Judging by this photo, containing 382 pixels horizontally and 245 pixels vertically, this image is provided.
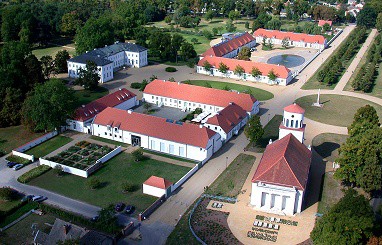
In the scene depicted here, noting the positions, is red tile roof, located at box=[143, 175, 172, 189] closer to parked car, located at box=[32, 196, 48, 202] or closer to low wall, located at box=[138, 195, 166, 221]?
low wall, located at box=[138, 195, 166, 221]

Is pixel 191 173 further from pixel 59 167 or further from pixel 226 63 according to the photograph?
pixel 226 63

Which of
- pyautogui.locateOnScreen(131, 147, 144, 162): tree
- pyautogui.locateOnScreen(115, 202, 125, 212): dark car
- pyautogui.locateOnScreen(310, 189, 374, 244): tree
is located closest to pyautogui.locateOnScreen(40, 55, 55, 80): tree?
pyautogui.locateOnScreen(131, 147, 144, 162): tree

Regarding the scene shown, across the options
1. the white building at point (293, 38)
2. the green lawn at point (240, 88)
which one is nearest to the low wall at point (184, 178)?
the green lawn at point (240, 88)

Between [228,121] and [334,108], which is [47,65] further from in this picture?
[334,108]

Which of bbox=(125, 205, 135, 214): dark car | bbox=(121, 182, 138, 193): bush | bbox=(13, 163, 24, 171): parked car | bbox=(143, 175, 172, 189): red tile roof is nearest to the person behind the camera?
bbox=(125, 205, 135, 214): dark car

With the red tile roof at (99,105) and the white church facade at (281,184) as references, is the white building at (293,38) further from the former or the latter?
the white church facade at (281,184)

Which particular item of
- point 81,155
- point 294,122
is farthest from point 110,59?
point 294,122
